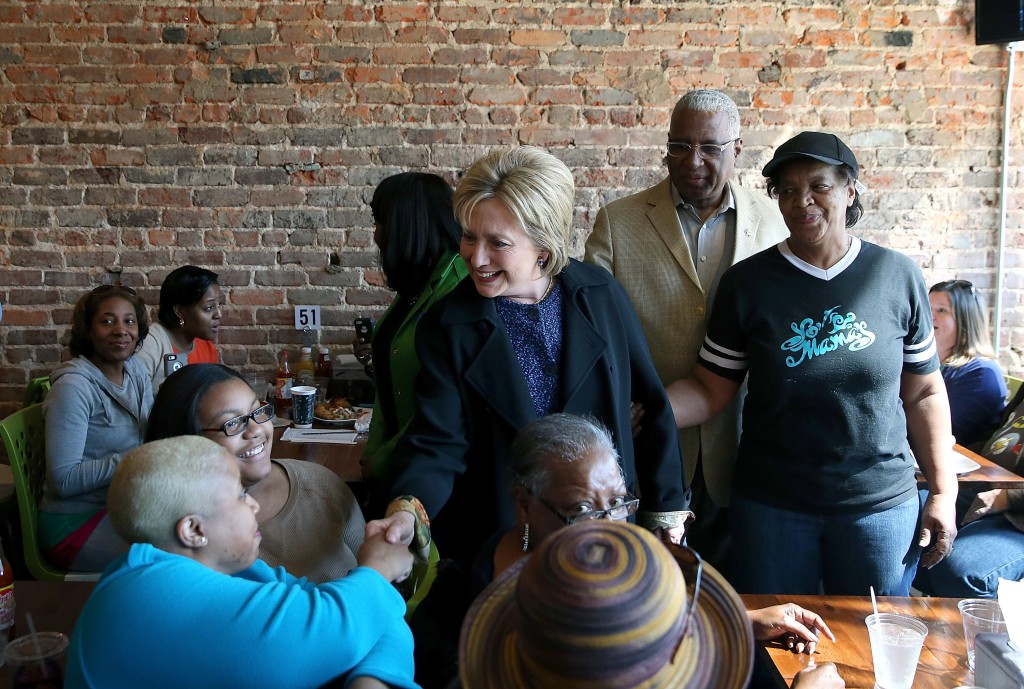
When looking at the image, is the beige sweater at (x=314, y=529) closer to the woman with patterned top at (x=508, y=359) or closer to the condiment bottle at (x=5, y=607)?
the woman with patterned top at (x=508, y=359)

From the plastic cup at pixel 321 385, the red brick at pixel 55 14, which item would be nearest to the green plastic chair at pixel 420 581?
the plastic cup at pixel 321 385

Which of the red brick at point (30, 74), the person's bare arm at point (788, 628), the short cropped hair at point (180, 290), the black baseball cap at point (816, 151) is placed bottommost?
the person's bare arm at point (788, 628)

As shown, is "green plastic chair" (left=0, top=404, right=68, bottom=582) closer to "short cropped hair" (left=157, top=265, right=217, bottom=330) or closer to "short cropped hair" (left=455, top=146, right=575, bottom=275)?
"short cropped hair" (left=157, top=265, right=217, bottom=330)

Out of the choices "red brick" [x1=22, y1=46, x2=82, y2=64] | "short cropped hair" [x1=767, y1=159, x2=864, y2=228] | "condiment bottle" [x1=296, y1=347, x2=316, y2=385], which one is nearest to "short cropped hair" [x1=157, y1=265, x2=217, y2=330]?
"condiment bottle" [x1=296, y1=347, x2=316, y2=385]

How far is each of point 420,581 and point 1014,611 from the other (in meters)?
1.00

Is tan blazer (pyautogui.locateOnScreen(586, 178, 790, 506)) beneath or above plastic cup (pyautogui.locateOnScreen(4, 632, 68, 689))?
above

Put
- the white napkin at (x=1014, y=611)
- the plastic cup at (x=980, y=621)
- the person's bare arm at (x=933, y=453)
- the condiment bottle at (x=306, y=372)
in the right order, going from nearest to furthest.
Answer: the white napkin at (x=1014, y=611) < the plastic cup at (x=980, y=621) < the person's bare arm at (x=933, y=453) < the condiment bottle at (x=306, y=372)

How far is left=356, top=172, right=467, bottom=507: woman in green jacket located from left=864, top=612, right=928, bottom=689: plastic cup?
4.31 feet

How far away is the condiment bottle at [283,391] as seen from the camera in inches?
141

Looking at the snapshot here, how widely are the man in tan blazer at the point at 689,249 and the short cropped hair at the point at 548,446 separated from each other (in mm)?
762

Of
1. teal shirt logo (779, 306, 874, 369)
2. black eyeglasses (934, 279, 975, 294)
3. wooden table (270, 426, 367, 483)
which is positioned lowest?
wooden table (270, 426, 367, 483)

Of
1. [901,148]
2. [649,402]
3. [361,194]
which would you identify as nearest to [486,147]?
Answer: [361,194]

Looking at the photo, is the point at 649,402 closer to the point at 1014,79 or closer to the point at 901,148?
the point at 901,148

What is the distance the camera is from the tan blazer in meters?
2.34
